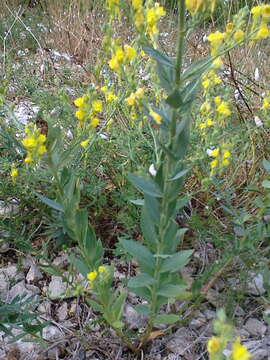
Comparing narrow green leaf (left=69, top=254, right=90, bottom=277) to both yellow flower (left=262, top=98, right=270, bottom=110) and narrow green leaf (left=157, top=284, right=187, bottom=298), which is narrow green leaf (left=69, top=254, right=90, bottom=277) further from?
yellow flower (left=262, top=98, right=270, bottom=110)

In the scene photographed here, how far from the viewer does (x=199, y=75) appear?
84cm

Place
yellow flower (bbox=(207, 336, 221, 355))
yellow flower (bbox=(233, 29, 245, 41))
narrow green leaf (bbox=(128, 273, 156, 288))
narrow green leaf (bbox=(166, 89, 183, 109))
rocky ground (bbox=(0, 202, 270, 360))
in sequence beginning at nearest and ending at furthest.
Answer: yellow flower (bbox=(207, 336, 221, 355))
narrow green leaf (bbox=(166, 89, 183, 109))
yellow flower (bbox=(233, 29, 245, 41))
narrow green leaf (bbox=(128, 273, 156, 288))
rocky ground (bbox=(0, 202, 270, 360))

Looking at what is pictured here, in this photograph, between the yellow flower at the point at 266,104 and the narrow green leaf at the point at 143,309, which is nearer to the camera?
the narrow green leaf at the point at 143,309

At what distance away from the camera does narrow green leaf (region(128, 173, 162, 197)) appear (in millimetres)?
856

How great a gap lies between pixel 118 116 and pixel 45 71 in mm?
998

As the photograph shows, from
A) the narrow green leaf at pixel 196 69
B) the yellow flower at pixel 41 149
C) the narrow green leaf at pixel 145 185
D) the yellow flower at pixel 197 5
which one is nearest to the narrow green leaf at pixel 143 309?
the narrow green leaf at pixel 145 185

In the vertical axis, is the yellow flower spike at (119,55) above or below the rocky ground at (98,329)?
above

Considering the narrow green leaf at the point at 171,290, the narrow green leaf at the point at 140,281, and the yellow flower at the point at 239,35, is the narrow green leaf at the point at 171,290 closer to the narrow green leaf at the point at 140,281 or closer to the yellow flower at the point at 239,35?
the narrow green leaf at the point at 140,281

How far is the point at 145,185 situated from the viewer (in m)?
0.87

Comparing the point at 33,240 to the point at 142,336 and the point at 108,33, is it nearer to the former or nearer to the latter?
the point at 142,336

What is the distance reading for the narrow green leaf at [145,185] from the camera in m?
0.86

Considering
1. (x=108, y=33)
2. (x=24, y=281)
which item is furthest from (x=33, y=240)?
(x=108, y=33)

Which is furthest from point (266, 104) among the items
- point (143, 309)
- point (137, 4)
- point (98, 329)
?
point (98, 329)

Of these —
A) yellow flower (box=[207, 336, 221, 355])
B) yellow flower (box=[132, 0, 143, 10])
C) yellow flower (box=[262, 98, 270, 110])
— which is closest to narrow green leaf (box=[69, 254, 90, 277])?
yellow flower (box=[207, 336, 221, 355])
